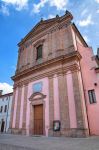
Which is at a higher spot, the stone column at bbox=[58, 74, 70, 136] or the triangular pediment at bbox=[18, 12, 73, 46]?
the triangular pediment at bbox=[18, 12, 73, 46]

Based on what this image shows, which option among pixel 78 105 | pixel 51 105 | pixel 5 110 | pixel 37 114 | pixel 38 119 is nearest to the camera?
pixel 78 105

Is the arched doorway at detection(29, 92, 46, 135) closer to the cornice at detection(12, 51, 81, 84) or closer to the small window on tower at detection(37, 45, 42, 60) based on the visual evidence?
the cornice at detection(12, 51, 81, 84)

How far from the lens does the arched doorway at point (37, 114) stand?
10.5 m

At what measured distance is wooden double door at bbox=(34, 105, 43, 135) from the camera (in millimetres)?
10508

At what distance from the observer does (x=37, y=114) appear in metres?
11.3

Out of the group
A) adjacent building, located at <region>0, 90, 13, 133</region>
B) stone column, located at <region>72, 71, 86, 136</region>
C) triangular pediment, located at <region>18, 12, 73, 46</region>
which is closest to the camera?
stone column, located at <region>72, 71, 86, 136</region>

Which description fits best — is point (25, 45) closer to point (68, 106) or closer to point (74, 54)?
point (74, 54)

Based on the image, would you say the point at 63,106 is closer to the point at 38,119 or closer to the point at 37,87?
the point at 38,119

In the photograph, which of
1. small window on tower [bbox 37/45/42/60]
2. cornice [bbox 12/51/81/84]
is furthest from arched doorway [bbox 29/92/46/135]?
small window on tower [bbox 37/45/42/60]

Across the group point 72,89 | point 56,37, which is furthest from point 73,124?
point 56,37

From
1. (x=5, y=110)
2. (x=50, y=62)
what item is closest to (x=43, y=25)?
(x=50, y=62)

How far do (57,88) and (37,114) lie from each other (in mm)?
3082

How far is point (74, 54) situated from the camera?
10555 millimetres

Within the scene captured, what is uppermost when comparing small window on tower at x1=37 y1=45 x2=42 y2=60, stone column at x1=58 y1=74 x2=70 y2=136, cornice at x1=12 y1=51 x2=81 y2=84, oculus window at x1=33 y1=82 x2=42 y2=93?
small window on tower at x1=37 y1=45 x2=42 y2=60
